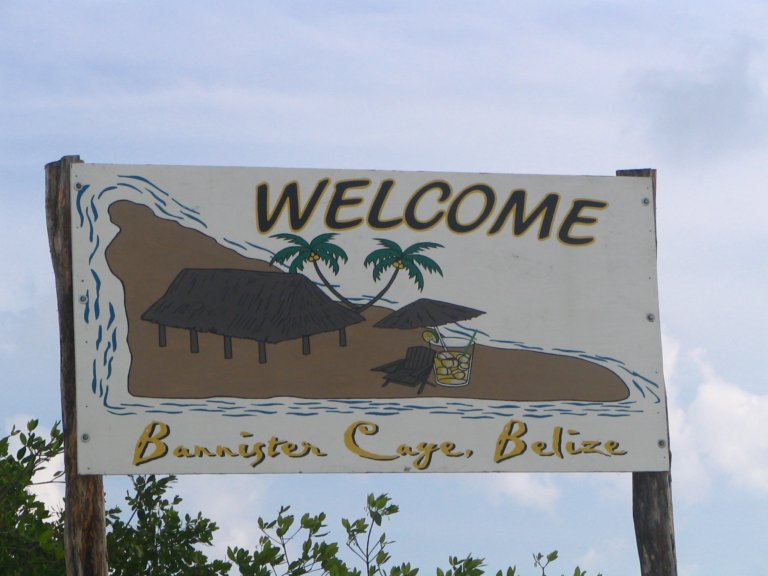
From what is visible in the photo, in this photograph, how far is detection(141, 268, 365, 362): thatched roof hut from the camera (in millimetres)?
7445

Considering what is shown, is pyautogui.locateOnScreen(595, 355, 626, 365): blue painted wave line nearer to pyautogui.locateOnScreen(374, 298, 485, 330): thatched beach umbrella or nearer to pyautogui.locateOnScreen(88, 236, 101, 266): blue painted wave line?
pyautogui.locateOnScreen(374, 298, 485, 330): thatched beach umbrella

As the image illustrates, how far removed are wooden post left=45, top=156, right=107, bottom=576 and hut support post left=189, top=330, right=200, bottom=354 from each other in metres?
0.84

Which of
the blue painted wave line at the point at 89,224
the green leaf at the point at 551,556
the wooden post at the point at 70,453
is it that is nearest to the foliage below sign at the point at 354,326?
the blue painted wave line at the point at 89,224

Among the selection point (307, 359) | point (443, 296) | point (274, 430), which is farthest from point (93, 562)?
point (443, 296)

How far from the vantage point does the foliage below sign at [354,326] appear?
7.36 meters

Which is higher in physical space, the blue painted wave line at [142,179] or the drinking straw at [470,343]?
the blue painted wave line at [142,179]

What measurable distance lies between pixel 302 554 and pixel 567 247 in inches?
124

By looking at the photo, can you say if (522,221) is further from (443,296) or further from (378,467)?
(378,467)

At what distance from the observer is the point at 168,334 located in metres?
7.43

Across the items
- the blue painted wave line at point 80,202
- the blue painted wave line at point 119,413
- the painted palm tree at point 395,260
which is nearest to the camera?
the blue painted wave line at point 119,413

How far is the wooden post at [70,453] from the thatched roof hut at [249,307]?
62cm

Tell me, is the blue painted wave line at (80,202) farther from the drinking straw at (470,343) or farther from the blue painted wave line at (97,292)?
the drinking straw at (470,343)

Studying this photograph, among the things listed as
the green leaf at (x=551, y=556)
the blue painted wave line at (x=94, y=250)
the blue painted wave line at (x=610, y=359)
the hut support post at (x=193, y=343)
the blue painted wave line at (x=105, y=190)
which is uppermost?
the blue painted wave line at (x=105, y=190)

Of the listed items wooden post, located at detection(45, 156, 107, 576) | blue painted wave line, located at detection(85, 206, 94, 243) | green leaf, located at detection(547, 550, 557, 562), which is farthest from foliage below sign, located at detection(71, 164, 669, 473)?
green leaf, located at detection(547, 550, 557, 562)
